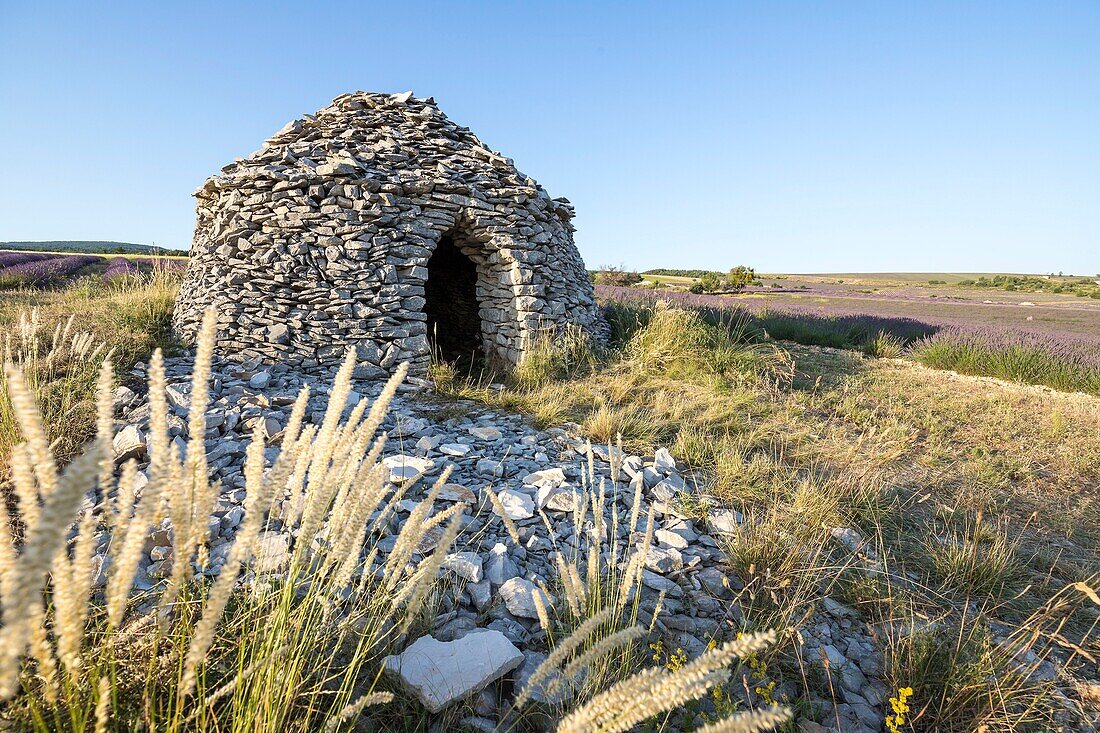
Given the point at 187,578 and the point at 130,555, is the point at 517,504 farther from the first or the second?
the point at 130,555

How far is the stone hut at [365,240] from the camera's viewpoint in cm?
615

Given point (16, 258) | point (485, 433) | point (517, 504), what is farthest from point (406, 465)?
point (16, 258)

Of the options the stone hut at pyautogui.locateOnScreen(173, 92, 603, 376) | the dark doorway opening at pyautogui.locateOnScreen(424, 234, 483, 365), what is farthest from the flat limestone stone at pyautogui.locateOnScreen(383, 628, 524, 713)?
the dark doorway opening at pyautogui.locateOnScreen(424, 234, 483, 365)

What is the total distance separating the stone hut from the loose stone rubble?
1329 millimetres

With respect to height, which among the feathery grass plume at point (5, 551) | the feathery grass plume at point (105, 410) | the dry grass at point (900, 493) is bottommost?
the dry grass at point (900, 493)

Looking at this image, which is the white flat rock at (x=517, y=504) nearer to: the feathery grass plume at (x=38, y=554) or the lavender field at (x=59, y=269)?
the feathery grass plume at (x=38, y=554)

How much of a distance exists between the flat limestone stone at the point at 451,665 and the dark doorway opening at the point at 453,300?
748 cm

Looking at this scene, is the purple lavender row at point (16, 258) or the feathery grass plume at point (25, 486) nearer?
the feathery grass plume at point (25, 486)

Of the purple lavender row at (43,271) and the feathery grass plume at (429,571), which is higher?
the purple lavender row at (43,271)

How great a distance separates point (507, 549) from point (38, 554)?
2.52m

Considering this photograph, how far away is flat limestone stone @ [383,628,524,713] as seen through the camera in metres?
1.90

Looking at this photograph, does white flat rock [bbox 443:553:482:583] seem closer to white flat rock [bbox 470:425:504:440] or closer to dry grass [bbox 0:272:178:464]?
dry grass [bbox 0:272:178:464]

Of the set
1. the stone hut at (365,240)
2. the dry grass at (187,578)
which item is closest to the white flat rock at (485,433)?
the stone hut at (365,240)

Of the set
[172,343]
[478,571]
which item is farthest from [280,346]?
[478,571]
